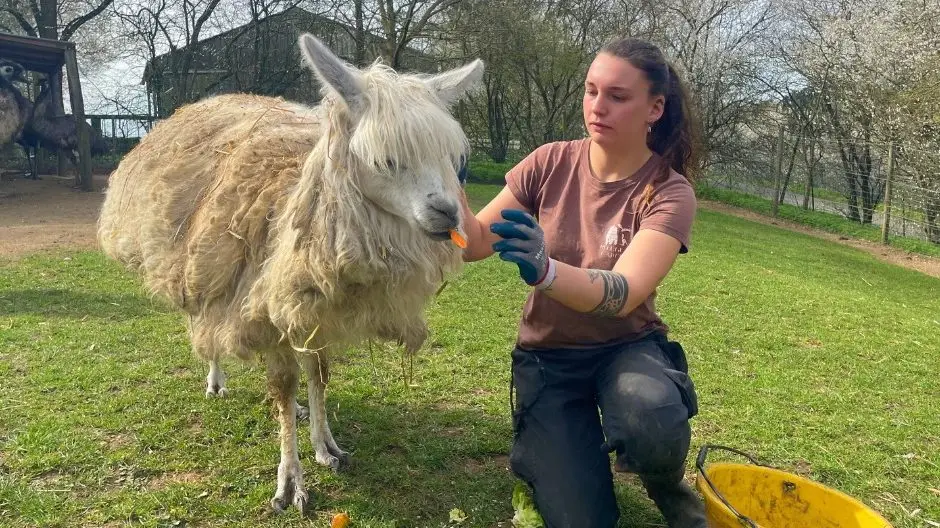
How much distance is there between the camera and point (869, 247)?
13445 mm

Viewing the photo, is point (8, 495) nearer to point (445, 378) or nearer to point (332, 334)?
point (332, 334)

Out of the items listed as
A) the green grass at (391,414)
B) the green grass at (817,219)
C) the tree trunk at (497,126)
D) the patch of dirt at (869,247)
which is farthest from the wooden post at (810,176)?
the green grass at (391,414)

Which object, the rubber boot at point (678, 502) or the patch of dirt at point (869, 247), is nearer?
the rubber boot at point (678, 502)

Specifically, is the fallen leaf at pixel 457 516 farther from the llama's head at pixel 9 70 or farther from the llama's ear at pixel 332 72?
the llama's head at pixel 9 70

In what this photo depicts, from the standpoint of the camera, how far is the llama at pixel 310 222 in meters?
2.29

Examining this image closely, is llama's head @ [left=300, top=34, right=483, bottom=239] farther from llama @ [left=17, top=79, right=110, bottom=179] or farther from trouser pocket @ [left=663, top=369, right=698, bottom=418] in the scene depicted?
llama @ [left=17, top=79, right=110, bottom=179]

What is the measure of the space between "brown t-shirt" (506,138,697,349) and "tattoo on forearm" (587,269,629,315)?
32 cm

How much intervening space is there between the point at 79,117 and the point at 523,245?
49.2ft

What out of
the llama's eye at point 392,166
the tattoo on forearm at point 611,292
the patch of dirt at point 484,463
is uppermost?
the llama's eye at point 392,166

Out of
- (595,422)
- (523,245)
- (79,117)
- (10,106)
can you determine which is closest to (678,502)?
(595,422)

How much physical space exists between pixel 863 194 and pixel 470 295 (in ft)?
43.6

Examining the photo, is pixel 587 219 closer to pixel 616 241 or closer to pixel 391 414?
pixel 616 241

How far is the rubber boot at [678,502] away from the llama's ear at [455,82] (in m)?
1.65

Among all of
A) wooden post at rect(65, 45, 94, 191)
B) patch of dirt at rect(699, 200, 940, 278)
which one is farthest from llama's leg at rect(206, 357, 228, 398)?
wooden post at rect(65, 45, 94, 191)
